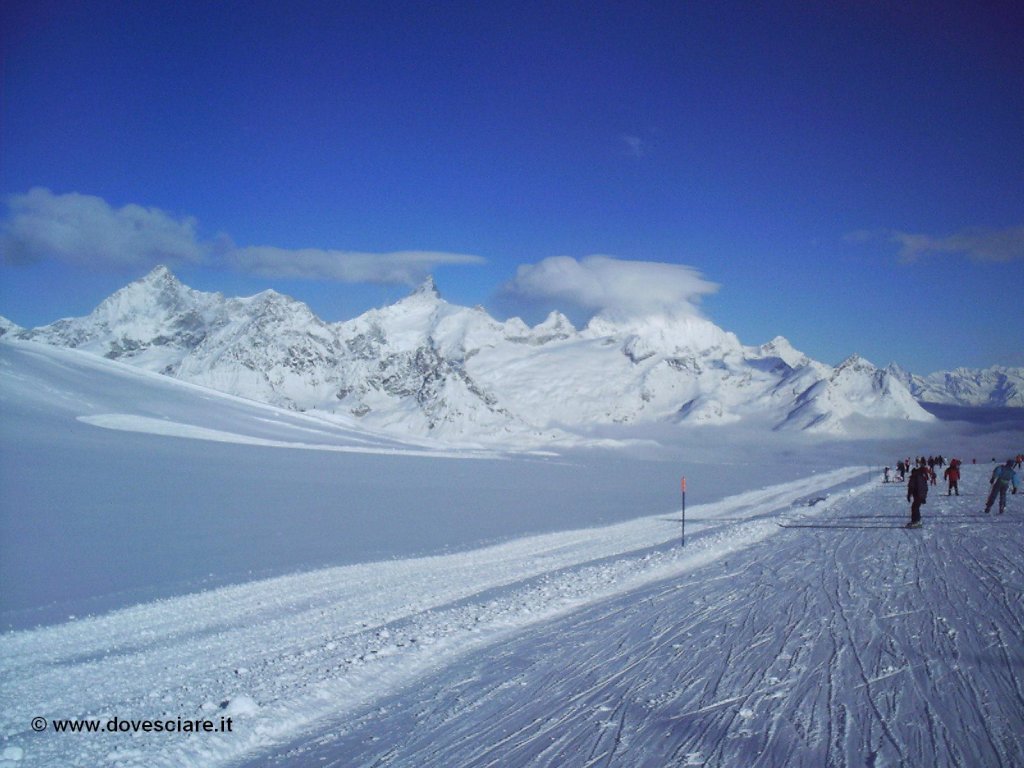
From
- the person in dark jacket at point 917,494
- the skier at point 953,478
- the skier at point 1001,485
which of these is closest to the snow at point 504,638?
the person in dark jacket at point 917,494

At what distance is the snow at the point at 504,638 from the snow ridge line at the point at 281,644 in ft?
0.13

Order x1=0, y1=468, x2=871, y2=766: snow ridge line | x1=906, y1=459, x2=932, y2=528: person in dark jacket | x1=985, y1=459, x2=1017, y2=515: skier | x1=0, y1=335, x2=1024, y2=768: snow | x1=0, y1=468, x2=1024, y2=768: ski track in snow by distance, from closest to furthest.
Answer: x1=0, y1=468, x2=1024, y2=768: ski track in snow → x1=0, y1=335, x2=1024, y2=768: snow → x1=0, y1=468, x2=871, y2=766: snow ridge line → x1=906, y1=459, x2=932, y2=528: person in dark jacket → x1=985, y1=459, x2=1017, y2=515: skier

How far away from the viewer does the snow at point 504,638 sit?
18.1 feet

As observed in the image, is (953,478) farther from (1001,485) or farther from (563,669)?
→ (563,669)

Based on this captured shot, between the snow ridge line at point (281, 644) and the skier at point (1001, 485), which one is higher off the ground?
the skier at point (1001, 485)

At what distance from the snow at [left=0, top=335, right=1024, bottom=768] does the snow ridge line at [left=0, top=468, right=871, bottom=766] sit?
0.04m

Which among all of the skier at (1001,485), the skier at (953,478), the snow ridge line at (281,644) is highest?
the skier at (1001,485)

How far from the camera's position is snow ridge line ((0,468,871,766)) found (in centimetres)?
607

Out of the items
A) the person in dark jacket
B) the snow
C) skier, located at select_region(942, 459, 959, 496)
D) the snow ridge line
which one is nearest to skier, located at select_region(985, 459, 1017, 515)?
Answer: the snow

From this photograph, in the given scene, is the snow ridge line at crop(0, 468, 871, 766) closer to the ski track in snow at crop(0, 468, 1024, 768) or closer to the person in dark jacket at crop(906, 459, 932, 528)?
the ski track in snow at crop(0, 468, 1024, 768)

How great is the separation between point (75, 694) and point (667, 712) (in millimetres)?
5924

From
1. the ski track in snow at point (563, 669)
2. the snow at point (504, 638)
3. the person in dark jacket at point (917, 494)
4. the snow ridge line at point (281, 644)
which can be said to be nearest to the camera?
the ski track in snow at point (563, 669)

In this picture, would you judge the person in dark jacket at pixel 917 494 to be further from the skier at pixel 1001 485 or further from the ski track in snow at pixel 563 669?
the ski track in snow at pixel 563 669

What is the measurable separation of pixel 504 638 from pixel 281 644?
2.82 m
